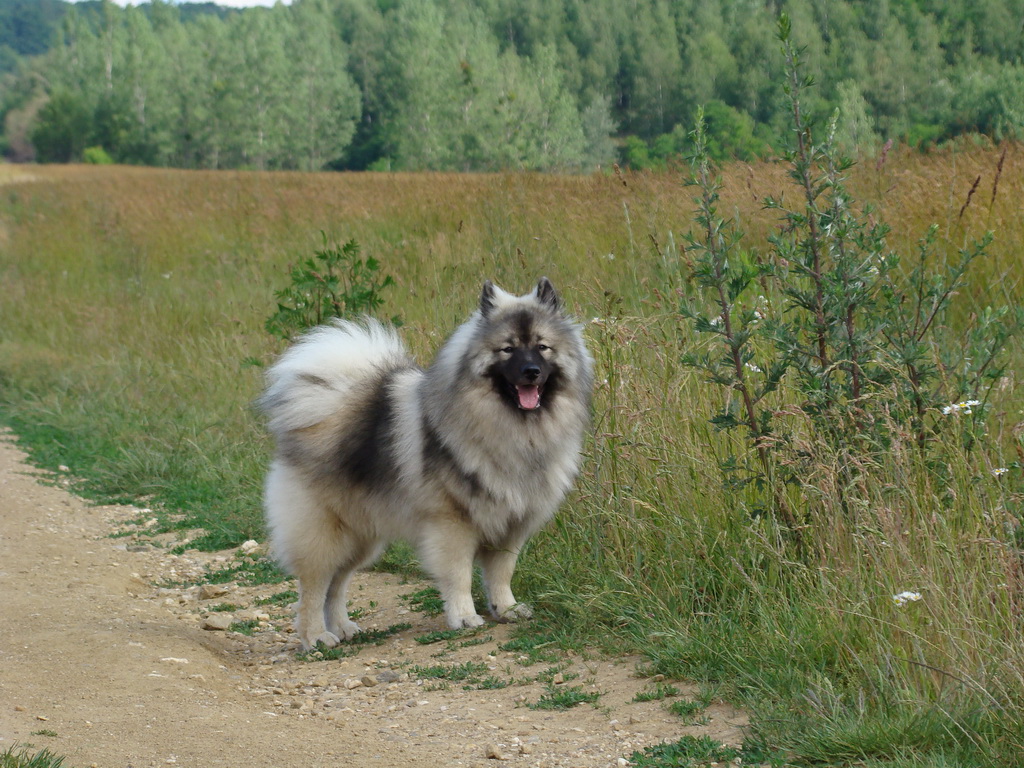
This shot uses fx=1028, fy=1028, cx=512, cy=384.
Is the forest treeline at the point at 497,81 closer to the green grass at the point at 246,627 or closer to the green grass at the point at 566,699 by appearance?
the green grass at the point at 566,699

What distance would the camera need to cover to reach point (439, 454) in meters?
4.70

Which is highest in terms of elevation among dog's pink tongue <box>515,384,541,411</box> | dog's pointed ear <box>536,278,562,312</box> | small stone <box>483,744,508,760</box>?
dog's pointed ear <box>536,278,562,312</box>

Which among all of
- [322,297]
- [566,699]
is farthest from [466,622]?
[322,297]

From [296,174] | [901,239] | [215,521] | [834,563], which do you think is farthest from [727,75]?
[834,563]

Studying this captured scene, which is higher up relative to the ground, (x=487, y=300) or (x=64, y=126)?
(x=64, y=126)

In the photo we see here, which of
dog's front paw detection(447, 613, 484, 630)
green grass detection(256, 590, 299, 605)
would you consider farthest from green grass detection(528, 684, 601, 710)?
green grass detection(256, 590, 299, 605)

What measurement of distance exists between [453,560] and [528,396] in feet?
2.74

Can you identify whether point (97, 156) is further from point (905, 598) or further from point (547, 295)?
point (905, 598)

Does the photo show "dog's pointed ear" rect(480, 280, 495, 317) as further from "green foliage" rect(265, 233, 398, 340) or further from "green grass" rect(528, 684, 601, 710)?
"green foliage" rect(265, 233, 398, 340)

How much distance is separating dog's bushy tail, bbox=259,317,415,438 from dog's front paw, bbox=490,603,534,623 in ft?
4.04

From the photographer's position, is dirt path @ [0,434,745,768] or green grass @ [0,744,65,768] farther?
dirt path @ [0,434,745,768]

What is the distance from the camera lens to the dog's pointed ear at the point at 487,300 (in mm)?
4824

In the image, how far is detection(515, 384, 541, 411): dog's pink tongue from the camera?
455 cm

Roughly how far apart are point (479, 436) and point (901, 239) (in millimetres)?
4355
